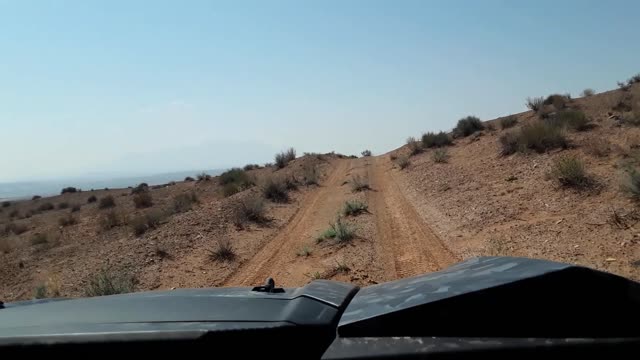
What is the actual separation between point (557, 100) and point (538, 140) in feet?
61.0

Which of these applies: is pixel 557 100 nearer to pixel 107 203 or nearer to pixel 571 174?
pixel 571 174

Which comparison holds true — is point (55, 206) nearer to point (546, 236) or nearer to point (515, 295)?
point (546, 236)

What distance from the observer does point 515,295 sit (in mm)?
2016

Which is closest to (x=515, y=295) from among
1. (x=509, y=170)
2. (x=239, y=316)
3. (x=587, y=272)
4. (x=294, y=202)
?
(x=587, y=272)

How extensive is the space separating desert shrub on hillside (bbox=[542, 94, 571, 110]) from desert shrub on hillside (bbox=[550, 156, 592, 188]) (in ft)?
70.9

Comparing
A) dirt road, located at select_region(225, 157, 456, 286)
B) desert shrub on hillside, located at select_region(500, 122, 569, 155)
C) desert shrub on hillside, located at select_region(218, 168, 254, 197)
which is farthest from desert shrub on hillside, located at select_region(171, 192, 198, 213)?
desert shrub on hillside, located at select_region(500, 122, 569, 155)

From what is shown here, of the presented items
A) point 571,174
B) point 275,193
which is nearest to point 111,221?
point 275,193

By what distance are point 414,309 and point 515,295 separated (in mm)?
393

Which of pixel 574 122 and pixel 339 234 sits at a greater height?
pixel 574 122

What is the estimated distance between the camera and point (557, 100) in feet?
114

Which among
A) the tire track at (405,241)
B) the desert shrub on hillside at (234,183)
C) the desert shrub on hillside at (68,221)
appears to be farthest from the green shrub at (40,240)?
the tire track at (405,241)

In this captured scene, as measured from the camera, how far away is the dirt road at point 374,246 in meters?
9.41

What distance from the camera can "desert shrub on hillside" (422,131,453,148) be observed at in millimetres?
33562

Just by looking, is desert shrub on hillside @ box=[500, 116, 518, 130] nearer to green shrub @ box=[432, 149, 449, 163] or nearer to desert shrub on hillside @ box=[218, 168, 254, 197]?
green shrub @ box=[432, 149, 449, 163]
